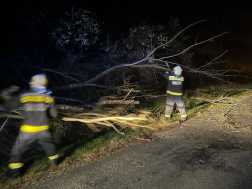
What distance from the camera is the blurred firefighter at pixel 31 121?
3307 mm

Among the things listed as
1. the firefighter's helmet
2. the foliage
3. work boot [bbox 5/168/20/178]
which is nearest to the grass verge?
work boot [bbox 5/168/20/178]

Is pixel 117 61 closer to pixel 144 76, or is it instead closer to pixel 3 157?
pixel 144 76

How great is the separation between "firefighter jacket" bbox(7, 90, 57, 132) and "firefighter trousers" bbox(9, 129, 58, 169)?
0.28ft

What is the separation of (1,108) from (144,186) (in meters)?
4.59

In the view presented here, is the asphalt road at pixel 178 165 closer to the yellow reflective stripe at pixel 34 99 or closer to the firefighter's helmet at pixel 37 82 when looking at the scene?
the yellow reflective stripe at pixel 34 99

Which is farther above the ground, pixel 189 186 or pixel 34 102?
pixel 34 102

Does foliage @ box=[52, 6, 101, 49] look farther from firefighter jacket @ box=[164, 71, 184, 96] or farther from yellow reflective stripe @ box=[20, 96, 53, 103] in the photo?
yellow reflective stripe @ box=[20, 96, 53, 103]

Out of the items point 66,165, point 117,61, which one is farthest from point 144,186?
point 117,61

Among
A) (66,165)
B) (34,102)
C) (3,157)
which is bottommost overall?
(3,157)

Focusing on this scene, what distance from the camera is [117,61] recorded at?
8.07 m

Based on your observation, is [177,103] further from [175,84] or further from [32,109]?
[32,109]

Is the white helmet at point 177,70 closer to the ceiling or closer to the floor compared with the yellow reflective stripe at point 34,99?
Answer: closer to the ceiling

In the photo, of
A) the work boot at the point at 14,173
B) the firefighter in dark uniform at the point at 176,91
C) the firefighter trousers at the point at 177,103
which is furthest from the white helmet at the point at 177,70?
the work boot at the point at 14,173

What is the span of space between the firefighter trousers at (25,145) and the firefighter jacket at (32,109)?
0.09 metres
